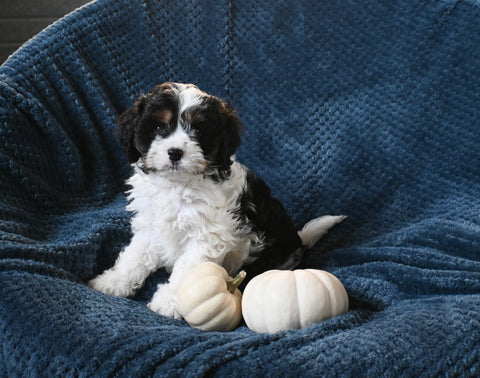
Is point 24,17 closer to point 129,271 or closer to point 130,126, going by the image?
point 130,126

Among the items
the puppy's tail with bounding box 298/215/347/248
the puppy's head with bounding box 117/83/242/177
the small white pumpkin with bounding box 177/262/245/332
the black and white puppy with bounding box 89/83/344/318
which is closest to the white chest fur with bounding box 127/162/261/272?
the black and white puppy with bounding box 89/83/344/318

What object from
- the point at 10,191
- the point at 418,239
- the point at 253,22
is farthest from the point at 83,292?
the point at 253,22

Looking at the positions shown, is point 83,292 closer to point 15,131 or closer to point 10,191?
point 10,191

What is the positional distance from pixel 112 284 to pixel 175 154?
755 mm

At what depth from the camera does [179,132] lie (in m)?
2.20

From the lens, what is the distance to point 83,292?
2127mm

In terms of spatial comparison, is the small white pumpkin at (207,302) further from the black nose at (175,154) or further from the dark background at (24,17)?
the dark background at (24,17)

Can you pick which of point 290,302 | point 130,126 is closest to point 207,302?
point 290,302

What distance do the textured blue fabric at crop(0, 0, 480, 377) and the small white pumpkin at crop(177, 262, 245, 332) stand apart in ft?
0.35

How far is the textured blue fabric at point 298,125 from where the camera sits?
2.50 meters

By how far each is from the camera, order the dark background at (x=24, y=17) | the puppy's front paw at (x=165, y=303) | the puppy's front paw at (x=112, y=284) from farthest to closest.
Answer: the dark background at (x=24, y=17) → the puppy's front paw at (x=112, y=284) → the puppy's front paw at (x=165, y=303)

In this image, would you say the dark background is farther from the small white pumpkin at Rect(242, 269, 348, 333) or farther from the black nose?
the small white pumpkin at Rect(242, 269, 348, 333)

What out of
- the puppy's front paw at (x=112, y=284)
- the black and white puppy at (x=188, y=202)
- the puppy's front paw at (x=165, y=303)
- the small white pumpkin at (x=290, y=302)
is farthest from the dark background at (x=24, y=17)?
the small white pumpkin at (x=290, y=302)

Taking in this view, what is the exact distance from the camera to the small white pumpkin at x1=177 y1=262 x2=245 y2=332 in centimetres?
205
